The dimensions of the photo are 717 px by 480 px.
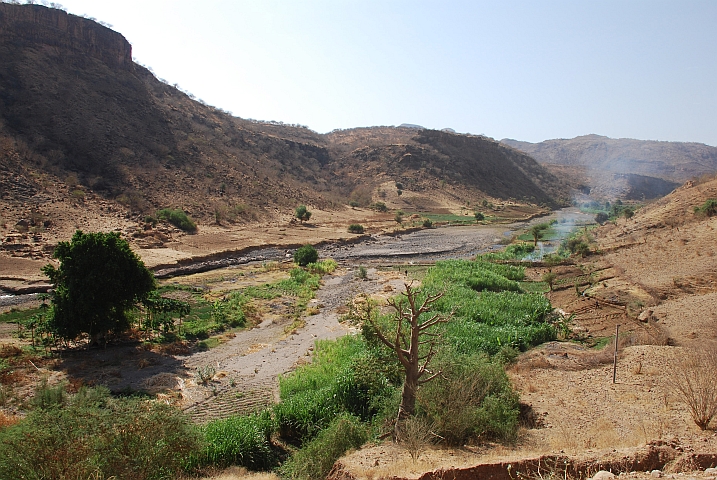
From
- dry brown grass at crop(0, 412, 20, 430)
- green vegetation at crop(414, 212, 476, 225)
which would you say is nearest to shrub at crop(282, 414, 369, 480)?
dry brown grass at crop(0, 412, 20, 430)

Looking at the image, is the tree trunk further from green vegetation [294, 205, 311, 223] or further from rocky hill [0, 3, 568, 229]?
green vegetation [294, 205, 311, 223]

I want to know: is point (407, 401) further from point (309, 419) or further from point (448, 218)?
point (448, 218)

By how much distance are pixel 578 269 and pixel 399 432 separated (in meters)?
23.2

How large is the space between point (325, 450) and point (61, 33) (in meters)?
67.2

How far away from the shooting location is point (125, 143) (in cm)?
5228

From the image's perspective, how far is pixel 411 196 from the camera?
3182 inches

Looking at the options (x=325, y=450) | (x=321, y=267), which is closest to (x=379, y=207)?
(x=321, y=267)

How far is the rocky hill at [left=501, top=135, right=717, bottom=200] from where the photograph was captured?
11162cm

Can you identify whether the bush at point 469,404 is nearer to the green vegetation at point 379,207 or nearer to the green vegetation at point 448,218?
the green vegetation at point 448,218

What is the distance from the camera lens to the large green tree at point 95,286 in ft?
49.0

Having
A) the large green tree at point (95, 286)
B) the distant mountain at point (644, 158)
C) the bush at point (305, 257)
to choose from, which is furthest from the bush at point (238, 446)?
the distant mountain at point (644, 158)

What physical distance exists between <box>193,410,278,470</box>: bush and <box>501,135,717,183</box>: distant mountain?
14401cm

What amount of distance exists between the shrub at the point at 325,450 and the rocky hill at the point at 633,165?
366 ft

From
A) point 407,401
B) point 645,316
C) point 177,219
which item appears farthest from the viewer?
point 177,219
